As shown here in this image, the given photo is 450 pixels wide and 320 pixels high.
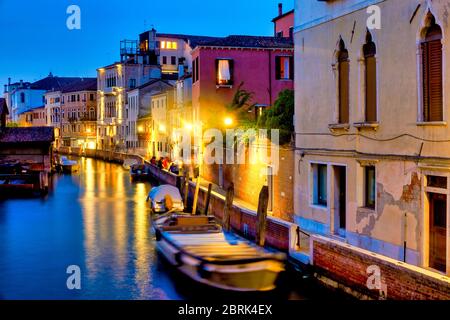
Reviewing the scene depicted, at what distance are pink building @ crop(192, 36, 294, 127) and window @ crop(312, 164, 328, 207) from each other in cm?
1368

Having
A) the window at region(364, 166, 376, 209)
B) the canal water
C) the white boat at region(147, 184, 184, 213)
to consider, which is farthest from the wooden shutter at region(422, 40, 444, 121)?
the white boat at region(147, 184, 184, 213)

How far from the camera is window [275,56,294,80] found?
27875 millimetres

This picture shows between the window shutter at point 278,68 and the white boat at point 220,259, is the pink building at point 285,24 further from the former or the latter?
the white boat at point 220,259

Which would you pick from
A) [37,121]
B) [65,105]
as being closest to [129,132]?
[65,105]

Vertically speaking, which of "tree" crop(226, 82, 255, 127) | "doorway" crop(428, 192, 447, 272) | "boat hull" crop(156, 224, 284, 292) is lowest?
"boat hull" crop(156, 224, 284, 292)

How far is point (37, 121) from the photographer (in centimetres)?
8406

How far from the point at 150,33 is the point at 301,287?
1901 inches

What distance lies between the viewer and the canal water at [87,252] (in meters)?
12.3

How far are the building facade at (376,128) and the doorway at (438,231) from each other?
0.05 feet

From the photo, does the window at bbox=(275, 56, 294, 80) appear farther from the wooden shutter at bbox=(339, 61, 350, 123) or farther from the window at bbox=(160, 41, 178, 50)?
the window at bbox=(160, 41, 178, 50)

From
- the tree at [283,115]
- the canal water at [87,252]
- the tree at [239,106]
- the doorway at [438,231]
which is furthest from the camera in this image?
the tree at [239,106]

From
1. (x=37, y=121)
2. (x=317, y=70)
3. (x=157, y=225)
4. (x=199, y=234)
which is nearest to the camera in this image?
(x=317, y=70)

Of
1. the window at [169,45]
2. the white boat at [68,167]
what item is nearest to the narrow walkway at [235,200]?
the white boat at [68,167]
